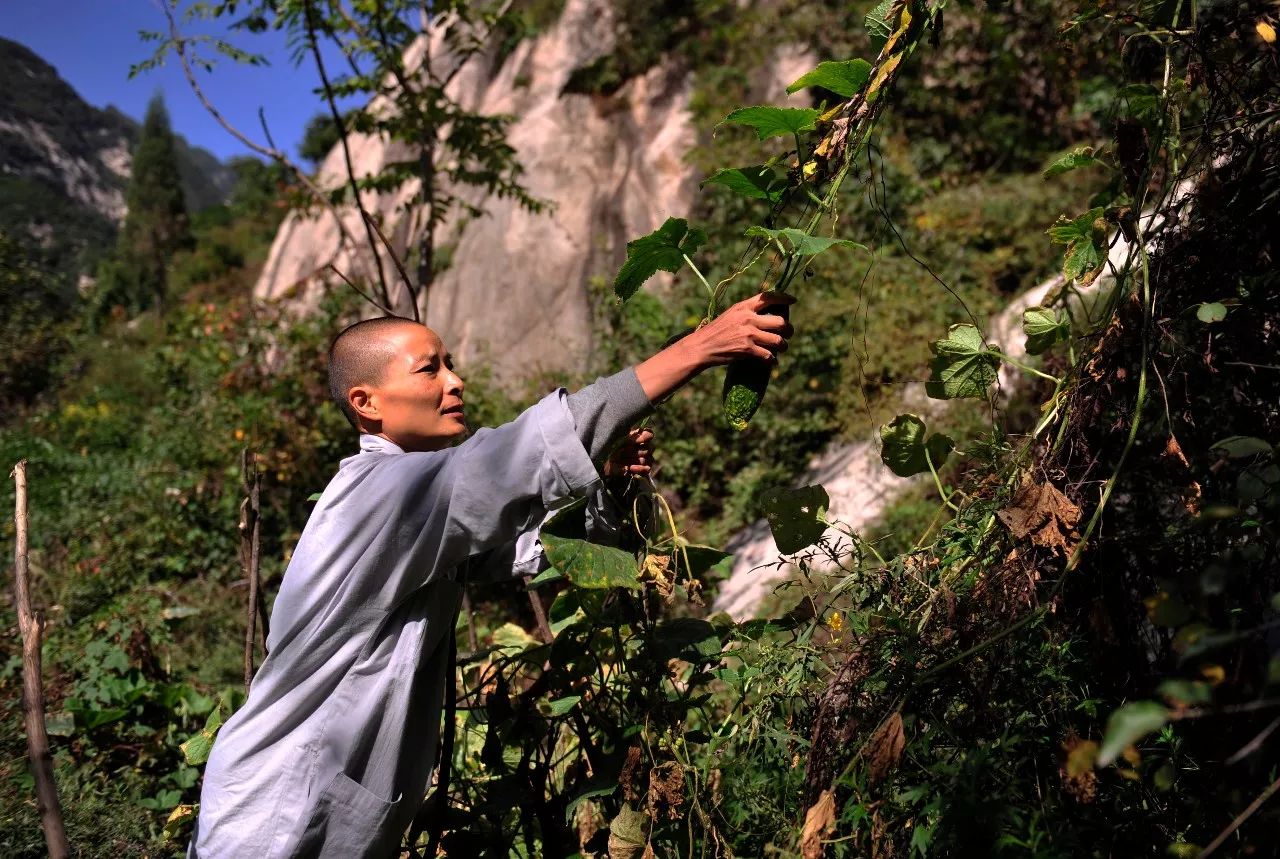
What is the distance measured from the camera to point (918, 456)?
5.61ft

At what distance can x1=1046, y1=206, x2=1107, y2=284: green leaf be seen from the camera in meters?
1.54

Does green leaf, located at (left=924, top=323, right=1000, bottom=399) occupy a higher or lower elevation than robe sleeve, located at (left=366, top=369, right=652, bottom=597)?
lower

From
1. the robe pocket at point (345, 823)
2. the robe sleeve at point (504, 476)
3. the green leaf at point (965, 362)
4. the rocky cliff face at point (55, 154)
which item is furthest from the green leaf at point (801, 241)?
the rocky cliff face at point (55, 154)

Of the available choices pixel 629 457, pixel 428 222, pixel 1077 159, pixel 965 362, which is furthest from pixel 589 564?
pixel 428 222

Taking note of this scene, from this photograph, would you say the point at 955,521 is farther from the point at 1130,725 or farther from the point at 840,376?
the point at 840,376

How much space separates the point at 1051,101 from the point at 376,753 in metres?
7.70

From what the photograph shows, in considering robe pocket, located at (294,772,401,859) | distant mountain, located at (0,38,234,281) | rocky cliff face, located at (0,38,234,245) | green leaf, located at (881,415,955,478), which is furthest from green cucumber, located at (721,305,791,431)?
rocky cliff face, located at (0,38,234,245)

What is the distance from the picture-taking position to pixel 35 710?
4.91 feet

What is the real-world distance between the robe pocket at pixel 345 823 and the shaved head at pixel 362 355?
0.70 metres

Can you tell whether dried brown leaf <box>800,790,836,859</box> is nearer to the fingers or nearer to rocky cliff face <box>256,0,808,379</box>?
the fingers

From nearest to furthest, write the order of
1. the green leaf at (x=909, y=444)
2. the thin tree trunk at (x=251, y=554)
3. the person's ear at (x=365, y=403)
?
the green leaf at (x=909, y=444) < the person's ear at (x=365, y=403) < the thin tree trunk at (x=251, y=554)

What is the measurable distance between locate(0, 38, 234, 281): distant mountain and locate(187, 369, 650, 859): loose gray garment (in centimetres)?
4643

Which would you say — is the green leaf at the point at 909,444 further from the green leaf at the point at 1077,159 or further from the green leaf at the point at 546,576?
the green leaf at the point at 546,576

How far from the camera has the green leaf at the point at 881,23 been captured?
1420mm
